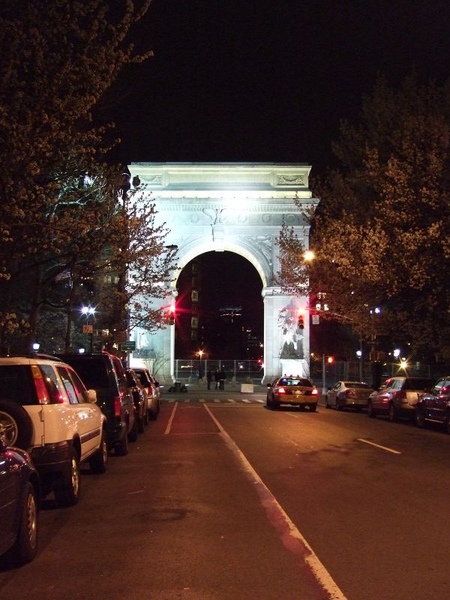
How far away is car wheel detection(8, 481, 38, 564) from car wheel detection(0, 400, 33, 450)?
4.21ft

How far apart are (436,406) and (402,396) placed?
3.46 m

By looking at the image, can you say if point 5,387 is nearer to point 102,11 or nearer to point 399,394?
point 102,11

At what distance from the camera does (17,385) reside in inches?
319

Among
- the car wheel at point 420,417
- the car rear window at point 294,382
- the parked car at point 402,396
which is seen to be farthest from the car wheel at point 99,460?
the car rear window at point 294,382

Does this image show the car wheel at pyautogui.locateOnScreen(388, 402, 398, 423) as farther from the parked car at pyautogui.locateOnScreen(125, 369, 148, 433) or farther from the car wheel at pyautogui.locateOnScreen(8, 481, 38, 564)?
the car wheel at pyautogui.locateOnScreen(8, 481, 38, 564)

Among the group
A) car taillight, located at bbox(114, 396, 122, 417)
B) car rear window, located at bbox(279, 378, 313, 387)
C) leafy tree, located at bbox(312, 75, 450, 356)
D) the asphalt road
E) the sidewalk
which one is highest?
leafy tree, located at bbox(312, 75, 450, 356)

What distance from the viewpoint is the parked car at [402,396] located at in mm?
23922

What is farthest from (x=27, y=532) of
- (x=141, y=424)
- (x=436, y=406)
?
(x=436, y=406)

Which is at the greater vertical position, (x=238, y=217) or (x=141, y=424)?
(x=238, y=217)

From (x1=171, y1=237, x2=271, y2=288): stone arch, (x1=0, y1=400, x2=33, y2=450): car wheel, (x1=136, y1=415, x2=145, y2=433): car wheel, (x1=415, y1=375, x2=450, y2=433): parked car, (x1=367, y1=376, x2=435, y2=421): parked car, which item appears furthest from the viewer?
(x1=171, y1=237, x2=271, y2=288): stone arch

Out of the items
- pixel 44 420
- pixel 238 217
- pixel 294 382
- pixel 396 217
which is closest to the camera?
pixel 44 420

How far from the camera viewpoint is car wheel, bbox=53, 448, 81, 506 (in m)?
8.68

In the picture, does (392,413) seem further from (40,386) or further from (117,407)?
(40,386)

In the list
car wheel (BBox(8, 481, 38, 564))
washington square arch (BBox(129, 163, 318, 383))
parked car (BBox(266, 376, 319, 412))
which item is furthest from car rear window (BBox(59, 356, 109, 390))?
washington square arch (BBox(129, 163, 318, 383))
